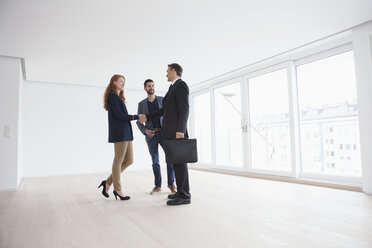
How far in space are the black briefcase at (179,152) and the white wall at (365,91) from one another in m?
2.18

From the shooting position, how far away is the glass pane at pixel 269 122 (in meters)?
4.67

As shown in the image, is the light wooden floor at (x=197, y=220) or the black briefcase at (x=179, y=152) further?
the black briefcase at (x=179, y=152)

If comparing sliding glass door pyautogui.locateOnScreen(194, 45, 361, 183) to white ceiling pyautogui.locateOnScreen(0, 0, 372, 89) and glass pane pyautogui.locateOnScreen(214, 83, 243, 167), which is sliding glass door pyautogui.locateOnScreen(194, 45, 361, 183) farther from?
white ceiling pyautogui.locateOnScreen(0, 0, 372, 89)

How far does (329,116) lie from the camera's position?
3965 mm

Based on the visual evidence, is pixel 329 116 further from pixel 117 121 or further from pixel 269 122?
pixel 117 121

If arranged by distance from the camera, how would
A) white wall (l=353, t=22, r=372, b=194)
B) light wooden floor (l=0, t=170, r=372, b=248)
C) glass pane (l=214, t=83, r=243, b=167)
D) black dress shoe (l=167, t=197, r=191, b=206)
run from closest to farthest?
light wooden floor (l=0, t=170, r=372, b=248) → black dress shoe (l=167, t=197, r=191, b=206) → white wall (l=353, t=22, r=372, b=194) → glass pane (l=214, t=83, r=243, b=167)

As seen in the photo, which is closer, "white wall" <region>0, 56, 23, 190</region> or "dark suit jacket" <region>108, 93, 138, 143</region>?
"dark suit jacket" <region>108, 93, 138, 143</region>

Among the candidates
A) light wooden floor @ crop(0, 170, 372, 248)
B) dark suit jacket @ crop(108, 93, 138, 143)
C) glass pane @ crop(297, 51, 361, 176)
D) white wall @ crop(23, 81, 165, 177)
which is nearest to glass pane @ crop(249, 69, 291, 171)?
glass pane @ crop(297, 51, 361, 176)

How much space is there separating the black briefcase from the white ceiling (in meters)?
1.40

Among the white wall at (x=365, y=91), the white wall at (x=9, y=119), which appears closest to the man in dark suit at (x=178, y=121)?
the white wall at (x=365, y=91)

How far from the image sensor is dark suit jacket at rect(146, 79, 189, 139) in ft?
7.93

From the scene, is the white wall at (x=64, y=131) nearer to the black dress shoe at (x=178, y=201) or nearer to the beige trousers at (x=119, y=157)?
the beige trousers at (x=119, y=157)

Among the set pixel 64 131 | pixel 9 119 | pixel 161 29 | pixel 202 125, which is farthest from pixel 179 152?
pixel 202 125

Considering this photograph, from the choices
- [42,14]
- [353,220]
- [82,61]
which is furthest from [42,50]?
[353,220]
